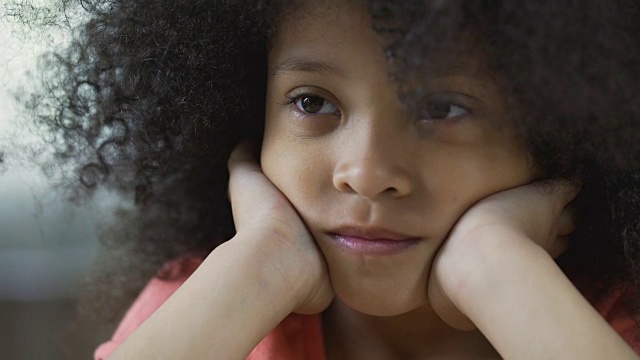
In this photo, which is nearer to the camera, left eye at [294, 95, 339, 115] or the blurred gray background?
left eye at [294, 95, 339, 115]

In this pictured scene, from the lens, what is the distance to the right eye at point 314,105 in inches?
38.4

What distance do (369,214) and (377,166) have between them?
57 mm

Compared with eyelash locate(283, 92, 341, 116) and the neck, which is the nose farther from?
the neck

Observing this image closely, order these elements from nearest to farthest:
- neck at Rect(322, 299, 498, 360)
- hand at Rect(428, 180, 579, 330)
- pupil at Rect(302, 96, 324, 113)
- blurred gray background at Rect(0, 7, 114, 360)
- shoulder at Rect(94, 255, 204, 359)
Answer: hand at Rect(428, 180, 579, 330)
pupil at Rect(302, 96, 324, 113)
neck at Rect(322, 299, 498, 360)
shoulder at Rect(94, 255, 204, 359)
blurred gray background at Rect(0, 7, 114, 360)

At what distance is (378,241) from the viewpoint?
939mm

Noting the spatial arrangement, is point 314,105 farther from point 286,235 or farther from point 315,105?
point 286,235

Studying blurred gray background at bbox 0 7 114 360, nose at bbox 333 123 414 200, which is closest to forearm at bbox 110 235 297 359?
nose at bbox 333 123 414 200

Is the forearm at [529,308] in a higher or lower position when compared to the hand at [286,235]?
higher

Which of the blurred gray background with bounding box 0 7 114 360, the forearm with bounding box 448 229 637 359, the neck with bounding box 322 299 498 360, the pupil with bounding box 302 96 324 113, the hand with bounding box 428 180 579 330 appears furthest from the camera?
the blurred gray background with bounding box 0 7 114 360

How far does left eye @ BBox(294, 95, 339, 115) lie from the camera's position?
976mm

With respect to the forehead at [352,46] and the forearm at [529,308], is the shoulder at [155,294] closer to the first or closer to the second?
the forehead at [352,46]

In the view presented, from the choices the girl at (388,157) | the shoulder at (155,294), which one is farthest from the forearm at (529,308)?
the shoulder at (155,294)

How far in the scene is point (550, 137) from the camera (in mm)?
901

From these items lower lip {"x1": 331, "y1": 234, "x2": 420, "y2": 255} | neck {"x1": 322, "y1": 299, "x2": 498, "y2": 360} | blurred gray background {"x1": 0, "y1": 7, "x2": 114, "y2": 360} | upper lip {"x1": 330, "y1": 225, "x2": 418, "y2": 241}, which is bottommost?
blurred gray background {"x1": 0, "y1": 7, "x2": 114, "y2": 360}
